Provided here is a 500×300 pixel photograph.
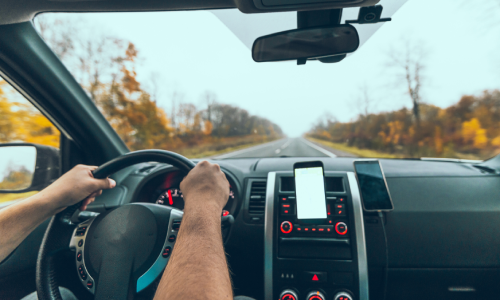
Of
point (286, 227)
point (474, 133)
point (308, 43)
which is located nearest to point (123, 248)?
point (286, 227)

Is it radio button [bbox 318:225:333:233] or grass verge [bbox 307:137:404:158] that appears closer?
radio button [bbox 318:225:333:233]

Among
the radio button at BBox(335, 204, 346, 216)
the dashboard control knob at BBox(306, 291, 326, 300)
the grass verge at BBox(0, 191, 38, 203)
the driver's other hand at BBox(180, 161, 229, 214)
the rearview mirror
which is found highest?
the rearview mirror

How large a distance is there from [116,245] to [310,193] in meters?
1.60

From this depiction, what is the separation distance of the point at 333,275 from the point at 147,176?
1.99 m

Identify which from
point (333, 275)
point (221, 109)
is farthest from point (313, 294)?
point (221, 109)

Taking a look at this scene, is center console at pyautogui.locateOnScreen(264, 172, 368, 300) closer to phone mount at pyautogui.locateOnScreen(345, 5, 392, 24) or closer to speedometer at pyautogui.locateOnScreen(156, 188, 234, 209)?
speedometer at pyautogui.locateOnScreen(156, 188, 234, 209)

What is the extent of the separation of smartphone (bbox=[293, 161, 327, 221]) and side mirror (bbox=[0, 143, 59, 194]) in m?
2.53

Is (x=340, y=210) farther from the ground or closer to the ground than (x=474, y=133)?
closer to the ground

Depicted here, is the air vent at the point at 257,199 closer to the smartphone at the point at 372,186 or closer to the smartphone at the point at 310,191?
the smartphone at the point at 310,191

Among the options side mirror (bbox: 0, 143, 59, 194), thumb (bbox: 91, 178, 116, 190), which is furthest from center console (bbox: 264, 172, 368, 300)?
side mirror (bbox: 0, 143, 59, 194)

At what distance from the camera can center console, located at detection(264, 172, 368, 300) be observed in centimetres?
228

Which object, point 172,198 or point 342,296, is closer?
point 342,296

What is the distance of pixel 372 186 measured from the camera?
8.39ft

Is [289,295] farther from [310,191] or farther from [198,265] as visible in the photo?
[198,265]
